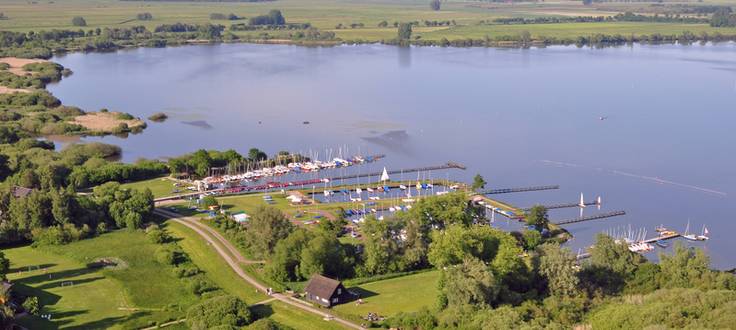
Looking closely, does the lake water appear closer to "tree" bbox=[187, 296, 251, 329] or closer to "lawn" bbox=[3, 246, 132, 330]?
"tree" bbox=[187, 296, 251, 329]

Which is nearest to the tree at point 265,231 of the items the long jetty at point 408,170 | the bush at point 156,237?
the bush at point 156,237

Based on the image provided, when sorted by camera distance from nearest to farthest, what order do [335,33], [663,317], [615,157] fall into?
[663,317]
[615,157]
[335,33]

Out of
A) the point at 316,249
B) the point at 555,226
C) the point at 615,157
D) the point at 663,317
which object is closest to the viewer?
the point at 663,317

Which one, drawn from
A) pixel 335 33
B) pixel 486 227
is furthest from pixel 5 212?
pixel 335 33

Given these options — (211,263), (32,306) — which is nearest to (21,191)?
(211,263)

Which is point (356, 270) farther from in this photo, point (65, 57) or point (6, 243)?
point (65, 57)

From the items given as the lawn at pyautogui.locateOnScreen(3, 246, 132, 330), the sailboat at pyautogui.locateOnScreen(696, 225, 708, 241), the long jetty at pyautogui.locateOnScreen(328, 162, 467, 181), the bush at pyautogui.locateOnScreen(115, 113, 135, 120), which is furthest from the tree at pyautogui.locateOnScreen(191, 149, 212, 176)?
the sailboat at pyautogui.locateOnScreen(696, 225, 708, 241)

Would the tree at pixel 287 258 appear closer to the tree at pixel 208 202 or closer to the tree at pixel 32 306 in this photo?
the tree at pixel 32 306
